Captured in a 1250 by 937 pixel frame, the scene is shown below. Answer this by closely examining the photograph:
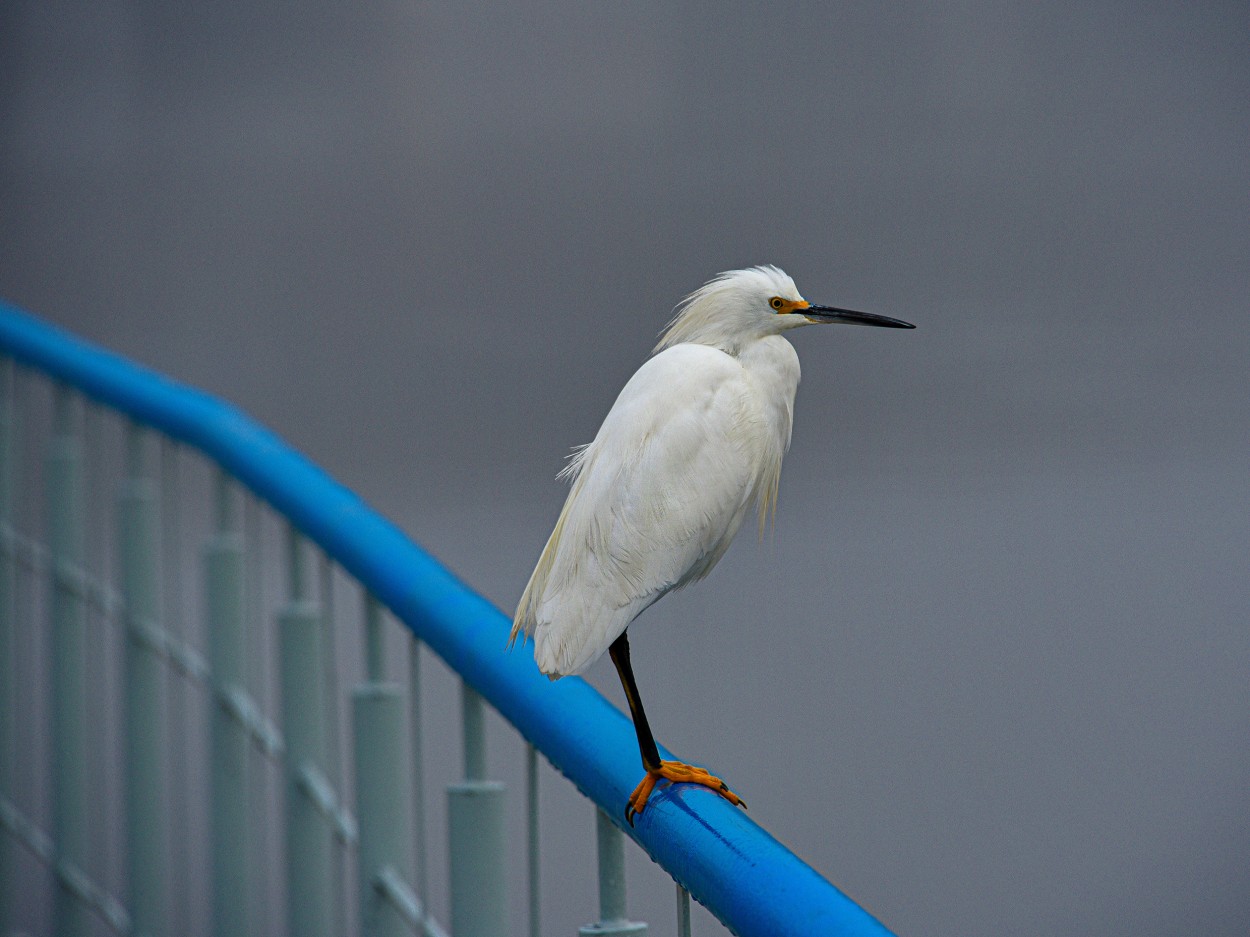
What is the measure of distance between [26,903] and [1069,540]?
1.80 m

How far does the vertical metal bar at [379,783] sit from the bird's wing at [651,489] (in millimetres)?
121

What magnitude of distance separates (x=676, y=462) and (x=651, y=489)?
17 millimetres

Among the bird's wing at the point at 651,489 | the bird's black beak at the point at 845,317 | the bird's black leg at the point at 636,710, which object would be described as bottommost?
the bird's black leg at the point at 636,710

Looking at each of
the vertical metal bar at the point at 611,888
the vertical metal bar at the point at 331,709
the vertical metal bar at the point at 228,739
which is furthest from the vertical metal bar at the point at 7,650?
the vertical metal bar at the point at 611,888

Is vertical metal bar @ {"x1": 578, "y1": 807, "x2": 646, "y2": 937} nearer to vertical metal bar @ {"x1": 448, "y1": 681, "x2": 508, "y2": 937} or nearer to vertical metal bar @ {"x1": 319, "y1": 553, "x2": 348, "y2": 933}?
vertical metal bar @ {"x1": 448, "y1": 681, "x2": 508, "y2": 937}

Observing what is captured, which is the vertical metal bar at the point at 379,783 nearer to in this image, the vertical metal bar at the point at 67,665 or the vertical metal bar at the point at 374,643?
the vertical metal bar at the point at 374,643

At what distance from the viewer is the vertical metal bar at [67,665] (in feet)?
3.38

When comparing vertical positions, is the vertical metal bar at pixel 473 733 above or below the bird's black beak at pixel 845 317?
below

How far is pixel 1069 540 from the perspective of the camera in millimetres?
2475

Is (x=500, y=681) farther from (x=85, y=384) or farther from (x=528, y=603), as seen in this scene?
(x=85, y=384)

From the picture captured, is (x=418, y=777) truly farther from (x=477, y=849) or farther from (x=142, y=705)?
(x=142, y=705)

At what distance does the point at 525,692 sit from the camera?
50 centimetres

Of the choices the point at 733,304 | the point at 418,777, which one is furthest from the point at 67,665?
the point at 733,304

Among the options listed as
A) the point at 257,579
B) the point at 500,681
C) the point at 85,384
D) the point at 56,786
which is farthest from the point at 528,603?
the point at 56,786
